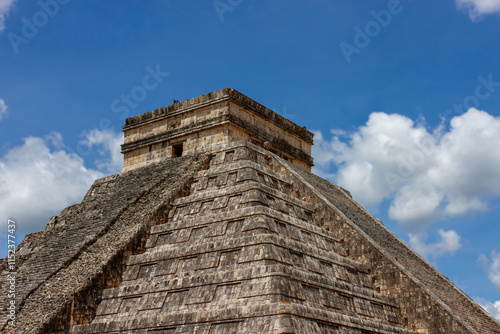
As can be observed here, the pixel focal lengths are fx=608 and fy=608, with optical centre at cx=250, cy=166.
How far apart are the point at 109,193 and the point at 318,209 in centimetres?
653

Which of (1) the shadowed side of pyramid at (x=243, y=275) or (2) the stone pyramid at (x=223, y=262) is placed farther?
(2) the stone pyramid at (x=223, y=262)

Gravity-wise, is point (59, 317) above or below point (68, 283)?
below

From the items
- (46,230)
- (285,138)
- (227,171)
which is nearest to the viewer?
(227,171)

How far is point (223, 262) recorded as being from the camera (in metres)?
12.2

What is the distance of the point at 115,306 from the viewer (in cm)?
1265

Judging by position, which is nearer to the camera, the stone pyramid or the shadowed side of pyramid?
the shadowed side of pyramid

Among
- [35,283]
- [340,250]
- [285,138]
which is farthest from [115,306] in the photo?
[285,138]

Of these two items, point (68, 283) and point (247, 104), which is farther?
point (247, 104)

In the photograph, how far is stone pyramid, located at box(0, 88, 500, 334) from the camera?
11375mm

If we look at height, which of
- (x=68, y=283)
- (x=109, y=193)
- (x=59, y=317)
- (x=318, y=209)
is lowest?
(x=59, y=317)

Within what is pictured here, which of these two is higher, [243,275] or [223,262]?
[223,262]

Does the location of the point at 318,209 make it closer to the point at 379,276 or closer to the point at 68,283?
the point at 379,276

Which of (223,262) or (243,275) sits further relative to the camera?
Result: (223,262)

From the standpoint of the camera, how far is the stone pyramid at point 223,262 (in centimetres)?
1138
